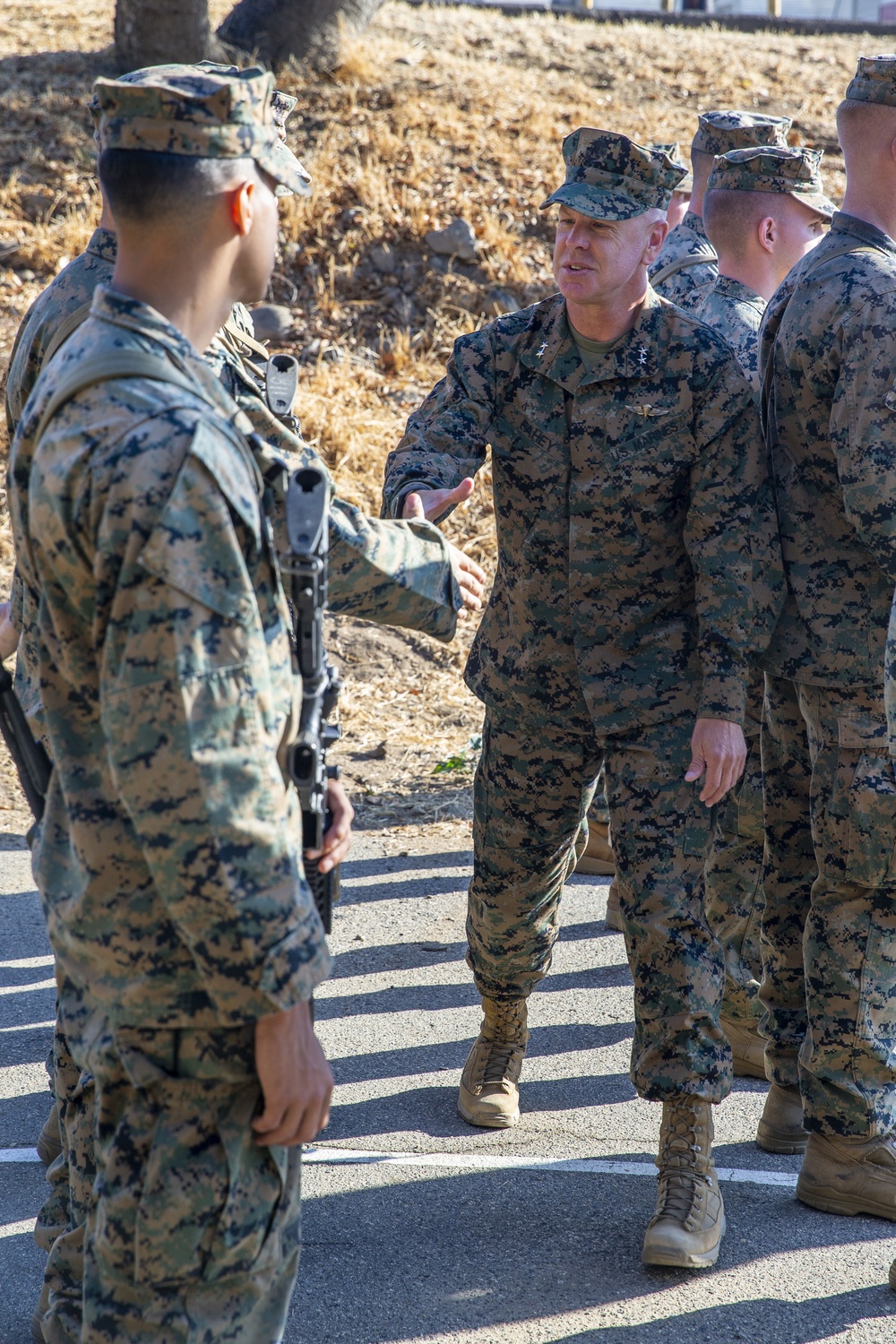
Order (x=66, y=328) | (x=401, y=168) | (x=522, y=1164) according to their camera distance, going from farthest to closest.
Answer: (x=401, y=168), (x=522, y=1164), (x=66, y=328)

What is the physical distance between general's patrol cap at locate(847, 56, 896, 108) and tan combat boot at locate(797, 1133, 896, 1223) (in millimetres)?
2610

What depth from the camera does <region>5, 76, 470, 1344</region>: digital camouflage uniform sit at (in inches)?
104

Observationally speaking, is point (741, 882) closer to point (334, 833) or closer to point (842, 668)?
point (842, 668)

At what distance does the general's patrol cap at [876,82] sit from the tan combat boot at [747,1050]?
8.67 feet

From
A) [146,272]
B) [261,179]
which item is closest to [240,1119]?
[146,272]

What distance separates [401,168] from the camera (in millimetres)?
11562

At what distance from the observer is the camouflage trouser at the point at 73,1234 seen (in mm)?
2617

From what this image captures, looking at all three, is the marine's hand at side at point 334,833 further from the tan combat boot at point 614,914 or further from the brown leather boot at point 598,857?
the brown leather boot at point 598,857

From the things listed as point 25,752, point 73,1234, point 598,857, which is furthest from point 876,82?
point 598,857

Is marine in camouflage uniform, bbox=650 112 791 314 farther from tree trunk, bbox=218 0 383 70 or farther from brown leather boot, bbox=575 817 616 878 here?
tree trunk, bbox=218 0 383 70

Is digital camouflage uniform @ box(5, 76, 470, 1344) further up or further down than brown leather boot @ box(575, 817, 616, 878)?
further up

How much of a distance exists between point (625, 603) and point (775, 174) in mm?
1810

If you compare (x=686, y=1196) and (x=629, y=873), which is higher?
(x=629, y=873)

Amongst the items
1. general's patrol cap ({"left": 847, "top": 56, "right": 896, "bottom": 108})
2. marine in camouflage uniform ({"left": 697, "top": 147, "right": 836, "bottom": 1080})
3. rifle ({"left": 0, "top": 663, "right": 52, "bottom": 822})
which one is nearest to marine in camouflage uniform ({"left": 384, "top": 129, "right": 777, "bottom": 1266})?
general's patrol cap ({"left": 847, "top": 56, "right": 896, "bottom": 108})
